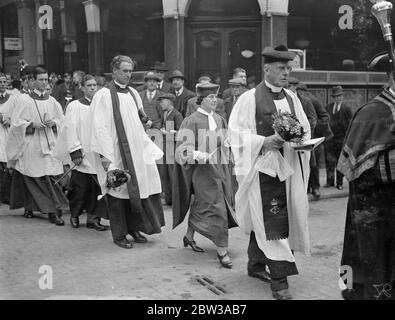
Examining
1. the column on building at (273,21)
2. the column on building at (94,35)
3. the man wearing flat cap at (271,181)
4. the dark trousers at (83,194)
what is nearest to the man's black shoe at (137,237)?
the dark trousers at (83,194)

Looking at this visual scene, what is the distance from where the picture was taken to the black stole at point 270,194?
502 cm

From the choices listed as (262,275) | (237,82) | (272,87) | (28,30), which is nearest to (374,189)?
(272,87)

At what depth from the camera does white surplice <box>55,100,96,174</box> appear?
7551mm

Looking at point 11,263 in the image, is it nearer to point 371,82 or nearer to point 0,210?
point 0,210

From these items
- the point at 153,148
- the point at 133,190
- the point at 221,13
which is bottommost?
the point at 133,190

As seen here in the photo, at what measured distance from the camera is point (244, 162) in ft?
16.9

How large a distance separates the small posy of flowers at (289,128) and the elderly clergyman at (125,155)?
2290 mm

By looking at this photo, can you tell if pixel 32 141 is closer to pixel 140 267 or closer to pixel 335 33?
pixel 140 267

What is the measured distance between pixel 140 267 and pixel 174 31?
804 cm

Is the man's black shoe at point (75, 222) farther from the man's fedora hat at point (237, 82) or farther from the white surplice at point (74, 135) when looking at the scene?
the man's fedora hat at point (237, 82)

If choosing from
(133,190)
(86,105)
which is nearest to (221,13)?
(86,105)

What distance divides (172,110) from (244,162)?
4.33 m

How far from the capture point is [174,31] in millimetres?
12938

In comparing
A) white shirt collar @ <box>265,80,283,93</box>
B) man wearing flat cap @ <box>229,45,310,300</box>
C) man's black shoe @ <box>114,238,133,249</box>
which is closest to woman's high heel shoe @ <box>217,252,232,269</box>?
man wearing flat cap @ <box>229,45,310,300</box>
